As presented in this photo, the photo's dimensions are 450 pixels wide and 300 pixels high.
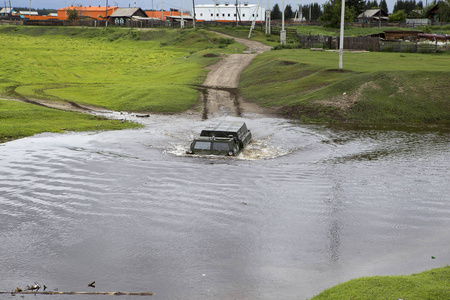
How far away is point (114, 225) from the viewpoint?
16516 mm

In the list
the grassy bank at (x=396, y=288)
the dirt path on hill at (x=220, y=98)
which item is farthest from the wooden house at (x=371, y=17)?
the grassy bank at (x=396, y=288)

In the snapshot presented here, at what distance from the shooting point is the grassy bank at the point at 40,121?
29844 mm

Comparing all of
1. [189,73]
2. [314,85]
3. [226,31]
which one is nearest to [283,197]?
[314,85]

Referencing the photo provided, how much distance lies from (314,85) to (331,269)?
30361 mm

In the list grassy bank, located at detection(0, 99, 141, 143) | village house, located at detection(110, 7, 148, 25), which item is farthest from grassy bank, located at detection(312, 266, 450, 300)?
village house, located at detection(110, 7, 148, 25)

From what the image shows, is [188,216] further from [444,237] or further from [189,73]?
[189,73]

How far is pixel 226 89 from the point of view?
1837 inches

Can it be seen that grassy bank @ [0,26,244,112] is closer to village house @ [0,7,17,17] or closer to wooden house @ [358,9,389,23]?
wooden house @ [358,9,389,23]

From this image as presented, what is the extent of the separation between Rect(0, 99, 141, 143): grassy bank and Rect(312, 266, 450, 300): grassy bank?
75.6 feet

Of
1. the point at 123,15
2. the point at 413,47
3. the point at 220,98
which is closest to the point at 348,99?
the point at 220,98

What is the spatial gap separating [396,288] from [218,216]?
7494mm

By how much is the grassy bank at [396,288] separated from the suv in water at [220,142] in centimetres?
1364

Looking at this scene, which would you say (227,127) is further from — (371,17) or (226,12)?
(226,12)

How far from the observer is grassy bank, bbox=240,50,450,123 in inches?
1382
